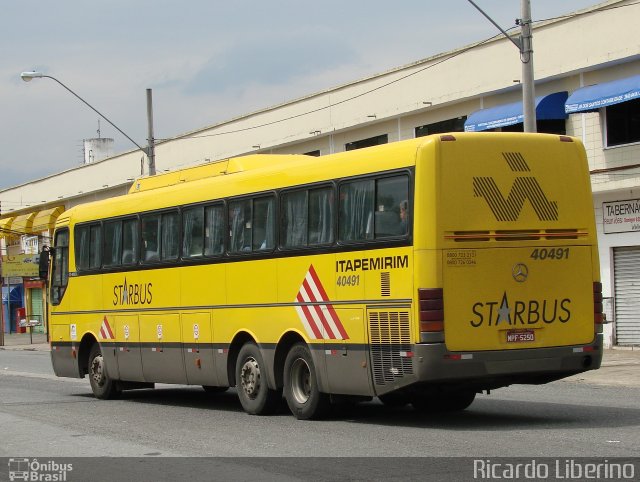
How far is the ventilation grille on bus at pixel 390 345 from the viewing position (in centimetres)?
1319

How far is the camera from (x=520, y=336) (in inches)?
528

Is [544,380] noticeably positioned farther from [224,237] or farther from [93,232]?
[93,232]

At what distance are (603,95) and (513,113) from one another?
131 inches

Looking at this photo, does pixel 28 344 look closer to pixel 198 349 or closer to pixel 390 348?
pixel 198 349

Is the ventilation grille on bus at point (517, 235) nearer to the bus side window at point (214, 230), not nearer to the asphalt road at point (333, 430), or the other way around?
the asphalt road at point (333, 430)

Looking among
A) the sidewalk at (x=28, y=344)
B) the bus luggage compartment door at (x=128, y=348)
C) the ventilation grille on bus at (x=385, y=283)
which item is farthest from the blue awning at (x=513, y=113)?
the sidewalk at (x=28, y=344)

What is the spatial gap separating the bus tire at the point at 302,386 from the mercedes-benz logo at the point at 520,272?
281cm

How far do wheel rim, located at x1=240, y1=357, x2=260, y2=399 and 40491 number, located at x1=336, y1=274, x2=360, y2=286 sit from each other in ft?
7.29

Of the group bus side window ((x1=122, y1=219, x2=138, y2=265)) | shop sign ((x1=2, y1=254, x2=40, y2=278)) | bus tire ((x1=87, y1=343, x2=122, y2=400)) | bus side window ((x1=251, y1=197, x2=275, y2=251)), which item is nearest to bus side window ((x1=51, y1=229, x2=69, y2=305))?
bus tire ((x1=87, y1=343, x2=122, y2=400))

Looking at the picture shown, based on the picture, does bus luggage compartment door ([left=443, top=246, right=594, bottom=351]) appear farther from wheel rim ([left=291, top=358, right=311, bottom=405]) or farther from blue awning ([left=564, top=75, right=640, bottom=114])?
blue awning ([left=564, top=75, right=640, bottom=114])

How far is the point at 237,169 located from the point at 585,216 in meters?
5.34

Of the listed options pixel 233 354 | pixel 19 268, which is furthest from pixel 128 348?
pixel 19 268

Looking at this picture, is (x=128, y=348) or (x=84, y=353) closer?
(x=128, y=348)

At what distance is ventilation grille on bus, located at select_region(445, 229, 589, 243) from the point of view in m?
13.2
